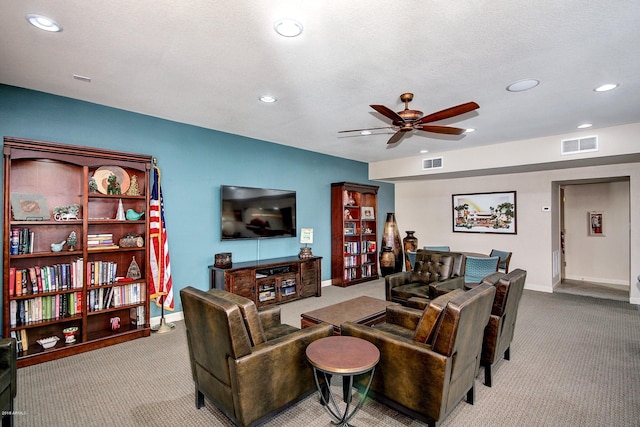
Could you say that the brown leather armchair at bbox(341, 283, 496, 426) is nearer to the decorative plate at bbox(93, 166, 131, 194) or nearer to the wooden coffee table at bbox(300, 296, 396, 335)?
the wooden coffee table at bbox(300, 296, 396, 335)

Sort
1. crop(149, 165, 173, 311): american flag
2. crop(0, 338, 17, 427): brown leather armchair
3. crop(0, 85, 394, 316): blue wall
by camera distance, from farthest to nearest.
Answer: crop(149, 165, 173, 311): american flag → crop(0, 85, 394, 316): blue wall → crop(0, 338, 17, 427): brown leather armchair

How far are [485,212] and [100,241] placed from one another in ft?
23.3

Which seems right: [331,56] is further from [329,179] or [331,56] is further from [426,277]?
[329,179]

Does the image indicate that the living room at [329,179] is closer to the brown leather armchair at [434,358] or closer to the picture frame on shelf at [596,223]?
the picture frame on shelf at [596,223]

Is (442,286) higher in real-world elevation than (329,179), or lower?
lower

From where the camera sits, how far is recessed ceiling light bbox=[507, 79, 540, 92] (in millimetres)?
3074

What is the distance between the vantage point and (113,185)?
3695mm

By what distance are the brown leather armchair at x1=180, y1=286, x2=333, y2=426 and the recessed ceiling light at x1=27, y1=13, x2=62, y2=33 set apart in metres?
2.09

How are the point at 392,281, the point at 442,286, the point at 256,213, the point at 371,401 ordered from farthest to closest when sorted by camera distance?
the point at 256,213 → the point at 392,281 → the point at 442,286 → the point at 371,401

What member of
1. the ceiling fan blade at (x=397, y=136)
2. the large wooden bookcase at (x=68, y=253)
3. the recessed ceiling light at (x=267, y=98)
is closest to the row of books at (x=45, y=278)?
the large wooden bookcase at (x=68, y=253)

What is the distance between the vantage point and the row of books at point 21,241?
308 centimetres

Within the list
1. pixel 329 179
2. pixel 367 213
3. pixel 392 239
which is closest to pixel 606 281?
pixel 392 239

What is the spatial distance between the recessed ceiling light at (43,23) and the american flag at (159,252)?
6.65ft

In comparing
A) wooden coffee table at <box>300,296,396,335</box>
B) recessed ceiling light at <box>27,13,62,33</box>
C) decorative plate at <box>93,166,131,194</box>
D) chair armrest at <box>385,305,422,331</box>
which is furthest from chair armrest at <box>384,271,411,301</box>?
recessed ceiling light at <box>27,13,62,33</box>
